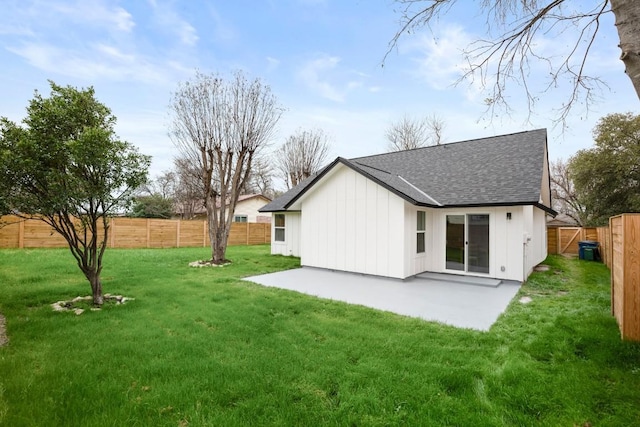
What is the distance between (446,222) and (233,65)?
956cm

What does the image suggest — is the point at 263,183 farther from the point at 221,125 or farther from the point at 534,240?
the point at 534,240

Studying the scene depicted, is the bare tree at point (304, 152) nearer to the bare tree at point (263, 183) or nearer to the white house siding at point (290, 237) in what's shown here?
the bare tree at point (263, 183)

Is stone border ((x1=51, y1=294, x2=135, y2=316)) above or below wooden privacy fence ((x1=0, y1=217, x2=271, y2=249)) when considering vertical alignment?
below

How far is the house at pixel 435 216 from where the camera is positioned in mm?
8734

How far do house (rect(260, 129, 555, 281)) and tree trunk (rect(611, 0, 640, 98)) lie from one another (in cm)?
618

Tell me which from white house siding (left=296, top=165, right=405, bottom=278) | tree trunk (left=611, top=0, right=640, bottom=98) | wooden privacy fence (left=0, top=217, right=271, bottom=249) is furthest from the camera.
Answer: wooden privacy fence (left=0, top=217, right=271, bottom=249)

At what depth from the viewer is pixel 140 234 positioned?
16.4m

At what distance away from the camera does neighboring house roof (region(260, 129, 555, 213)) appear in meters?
8.84

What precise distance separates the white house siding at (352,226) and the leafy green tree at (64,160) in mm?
6162

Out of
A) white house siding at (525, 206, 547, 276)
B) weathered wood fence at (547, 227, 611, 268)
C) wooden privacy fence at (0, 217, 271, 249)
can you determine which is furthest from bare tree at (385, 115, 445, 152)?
wooden privacy fence at (0, 217, 271, 249)

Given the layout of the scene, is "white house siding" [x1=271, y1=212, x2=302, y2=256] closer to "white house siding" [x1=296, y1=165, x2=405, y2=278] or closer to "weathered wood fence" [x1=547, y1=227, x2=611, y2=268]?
"white house siding" [x1=296, y1=165, x2=405, y2=278]

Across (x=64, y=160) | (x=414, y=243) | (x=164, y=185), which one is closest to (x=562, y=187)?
(x=414, y=243)

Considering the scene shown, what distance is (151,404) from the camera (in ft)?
8.86

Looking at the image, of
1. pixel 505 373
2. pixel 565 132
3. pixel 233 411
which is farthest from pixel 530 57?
pixel 233 411
